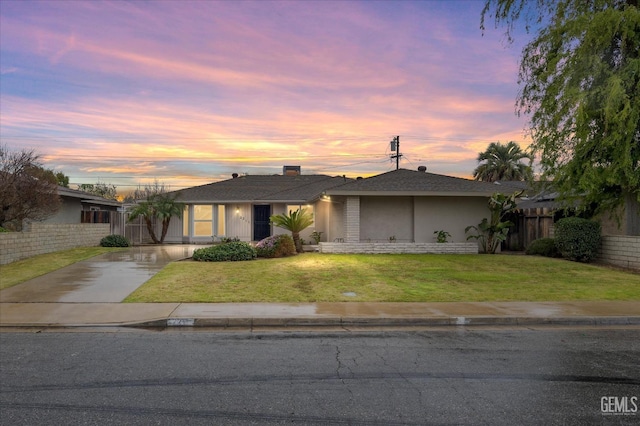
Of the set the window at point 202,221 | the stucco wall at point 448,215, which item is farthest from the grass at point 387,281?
the window at point 202,221

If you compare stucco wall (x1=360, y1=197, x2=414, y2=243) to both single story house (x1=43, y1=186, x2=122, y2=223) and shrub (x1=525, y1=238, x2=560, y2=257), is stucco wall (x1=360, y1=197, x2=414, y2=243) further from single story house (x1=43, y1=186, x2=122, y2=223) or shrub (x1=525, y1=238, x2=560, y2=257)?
single story house (x1=43, y1=186, x2=122, y2=223)

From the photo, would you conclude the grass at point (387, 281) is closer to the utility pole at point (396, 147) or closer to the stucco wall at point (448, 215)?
the stucco wall at point (448, 215)

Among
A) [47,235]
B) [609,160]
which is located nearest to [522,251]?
[609,160]

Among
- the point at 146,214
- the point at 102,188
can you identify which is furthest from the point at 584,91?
the point at 102,188

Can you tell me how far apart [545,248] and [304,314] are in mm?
14855

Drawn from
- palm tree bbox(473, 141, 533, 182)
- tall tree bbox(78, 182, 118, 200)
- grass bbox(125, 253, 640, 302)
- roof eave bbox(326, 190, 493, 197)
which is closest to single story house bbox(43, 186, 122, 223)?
grass bbox(125, 253, 640, 302)

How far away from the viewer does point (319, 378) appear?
17.7 feet

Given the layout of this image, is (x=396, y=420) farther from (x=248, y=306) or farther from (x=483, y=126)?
(x=483, y=126)

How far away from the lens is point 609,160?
1600cm

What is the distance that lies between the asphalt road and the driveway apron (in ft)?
10.3

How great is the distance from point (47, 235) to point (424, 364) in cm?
1900

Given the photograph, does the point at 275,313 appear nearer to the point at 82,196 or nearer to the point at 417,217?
the point at 417,217

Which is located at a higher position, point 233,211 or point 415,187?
point 415,187

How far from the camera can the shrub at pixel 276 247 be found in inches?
739
